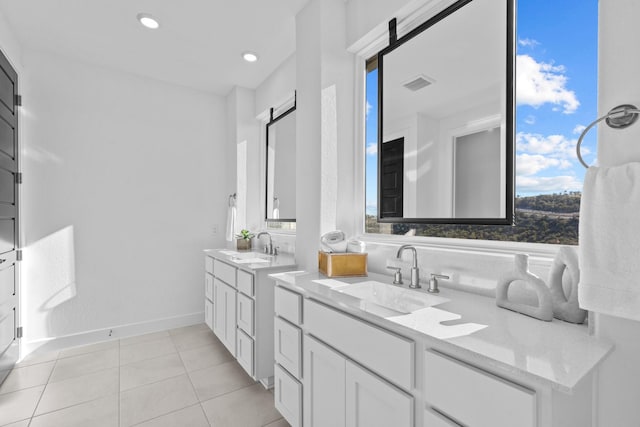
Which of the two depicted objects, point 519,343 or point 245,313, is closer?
point 519,343

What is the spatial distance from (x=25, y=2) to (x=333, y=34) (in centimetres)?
215

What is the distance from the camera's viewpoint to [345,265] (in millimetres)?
1731

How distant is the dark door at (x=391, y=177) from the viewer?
1.83 meters

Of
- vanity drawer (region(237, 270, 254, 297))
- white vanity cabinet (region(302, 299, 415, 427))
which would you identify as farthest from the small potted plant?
white vanity cabinet (region(302, 299, 415, 427))

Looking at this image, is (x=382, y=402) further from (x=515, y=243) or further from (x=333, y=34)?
(x=333, y=34)

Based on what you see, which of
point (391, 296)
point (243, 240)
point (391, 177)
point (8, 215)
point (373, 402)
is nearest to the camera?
point (373, 402)

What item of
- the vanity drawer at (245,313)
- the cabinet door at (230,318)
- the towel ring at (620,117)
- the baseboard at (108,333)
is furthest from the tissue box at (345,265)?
the baseboard at (108,333)

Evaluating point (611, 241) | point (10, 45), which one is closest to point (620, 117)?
point (611, 241)

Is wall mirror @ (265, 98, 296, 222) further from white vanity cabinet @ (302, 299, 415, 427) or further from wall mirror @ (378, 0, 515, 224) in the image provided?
white vanity cabinet @ (302, 299, 415, 427)

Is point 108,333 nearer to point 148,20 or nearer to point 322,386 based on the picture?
point 322,386

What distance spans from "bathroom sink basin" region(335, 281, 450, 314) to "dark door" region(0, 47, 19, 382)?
2520 mm

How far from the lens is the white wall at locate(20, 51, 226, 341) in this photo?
2.65m

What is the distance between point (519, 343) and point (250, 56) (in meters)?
2.92

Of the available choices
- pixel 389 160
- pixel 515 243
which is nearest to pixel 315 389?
pixel 515 243
